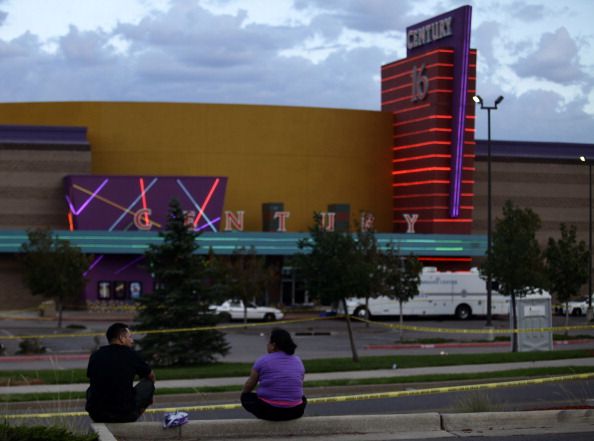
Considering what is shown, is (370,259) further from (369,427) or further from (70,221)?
(70,221)

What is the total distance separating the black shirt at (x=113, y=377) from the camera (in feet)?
38.4

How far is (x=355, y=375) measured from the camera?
86.9ft

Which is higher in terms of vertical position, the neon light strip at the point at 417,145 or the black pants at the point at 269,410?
the neon light strip at the point at 417,145

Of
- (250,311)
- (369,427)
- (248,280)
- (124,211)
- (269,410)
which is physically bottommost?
(250,311)

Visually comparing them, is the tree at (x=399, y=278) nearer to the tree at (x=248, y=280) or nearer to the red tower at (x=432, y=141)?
the tree at (x=248, y=280)

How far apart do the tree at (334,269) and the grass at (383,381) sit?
8943 mm

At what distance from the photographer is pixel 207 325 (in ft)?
107

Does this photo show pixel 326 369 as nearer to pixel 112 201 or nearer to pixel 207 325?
pixel 207 325

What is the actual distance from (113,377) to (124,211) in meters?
57.8

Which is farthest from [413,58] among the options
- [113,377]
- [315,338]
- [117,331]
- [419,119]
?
[113,377]

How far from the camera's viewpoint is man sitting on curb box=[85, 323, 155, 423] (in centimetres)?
1173

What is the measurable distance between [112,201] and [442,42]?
23940mm

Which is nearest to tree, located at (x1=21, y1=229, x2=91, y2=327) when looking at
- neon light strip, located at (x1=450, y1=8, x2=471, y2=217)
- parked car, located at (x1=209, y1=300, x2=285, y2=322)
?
parked car, located at (x1=209, y1=300, x2=285, y2=322)

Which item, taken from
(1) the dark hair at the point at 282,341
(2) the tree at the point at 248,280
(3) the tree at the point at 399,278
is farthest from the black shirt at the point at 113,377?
(2) the tree at the point at 248,280
